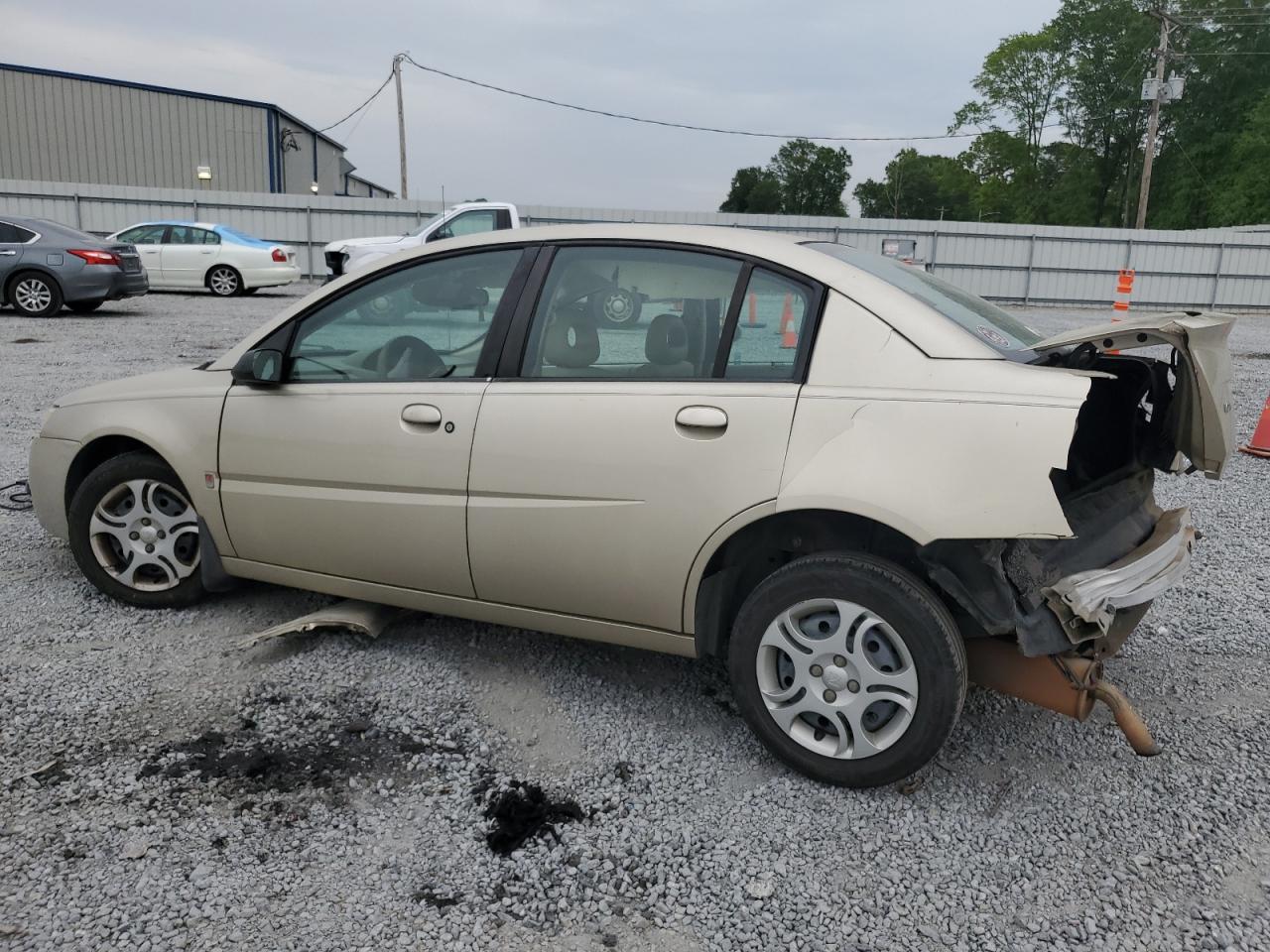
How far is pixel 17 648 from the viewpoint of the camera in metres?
3.70

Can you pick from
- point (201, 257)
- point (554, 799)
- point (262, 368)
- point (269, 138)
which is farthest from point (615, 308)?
point (269, 138)

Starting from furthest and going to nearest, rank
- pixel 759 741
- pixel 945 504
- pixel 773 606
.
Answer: pixel 759 741
pixel 773 606
pixel 945 504

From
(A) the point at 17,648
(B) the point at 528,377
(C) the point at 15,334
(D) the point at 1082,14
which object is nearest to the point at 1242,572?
(B) the point at 528,377

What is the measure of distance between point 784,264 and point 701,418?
1.82 ft

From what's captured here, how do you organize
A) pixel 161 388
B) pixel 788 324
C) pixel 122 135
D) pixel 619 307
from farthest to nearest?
pixel 122 135
pixel 161 388
pixel 619 307
pixel 788 324

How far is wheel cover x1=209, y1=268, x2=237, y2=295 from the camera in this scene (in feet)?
65.5

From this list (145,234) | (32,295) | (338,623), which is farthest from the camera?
(145,234)

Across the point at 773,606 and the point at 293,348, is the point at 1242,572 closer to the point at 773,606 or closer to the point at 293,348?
the point at 773,606

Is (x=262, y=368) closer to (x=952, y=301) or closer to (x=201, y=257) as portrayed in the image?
(x=952, y=301)

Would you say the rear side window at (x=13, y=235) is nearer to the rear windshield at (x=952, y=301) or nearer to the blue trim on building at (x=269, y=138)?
the rear windshield at (x=952, y=301)

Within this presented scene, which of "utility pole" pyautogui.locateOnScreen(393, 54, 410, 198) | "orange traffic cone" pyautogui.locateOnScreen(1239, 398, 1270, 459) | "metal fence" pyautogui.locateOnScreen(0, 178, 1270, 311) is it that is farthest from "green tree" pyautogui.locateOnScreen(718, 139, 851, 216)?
"orange traffic cone" pyautogui.locateOnScreen(1239, 398, 1270, 459)

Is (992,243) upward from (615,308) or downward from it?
upward

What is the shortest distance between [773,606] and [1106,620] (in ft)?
2.99

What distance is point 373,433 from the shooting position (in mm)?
3420
